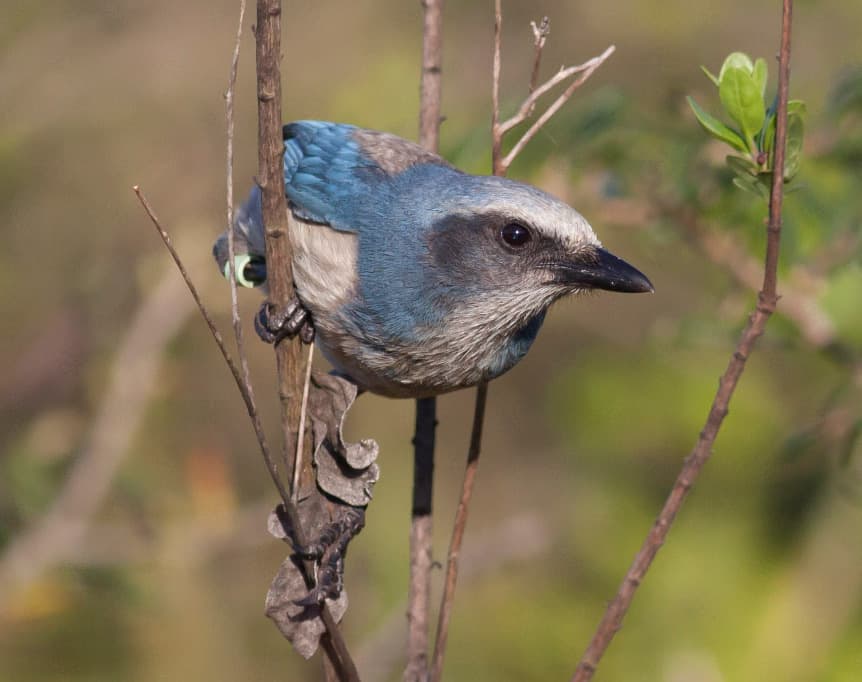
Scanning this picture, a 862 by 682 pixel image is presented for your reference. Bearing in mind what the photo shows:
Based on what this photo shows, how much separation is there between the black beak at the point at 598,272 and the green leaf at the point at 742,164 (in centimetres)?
71

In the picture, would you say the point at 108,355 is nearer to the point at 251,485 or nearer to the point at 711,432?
the point at 251,485

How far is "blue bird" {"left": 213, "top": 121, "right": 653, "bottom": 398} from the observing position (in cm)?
328

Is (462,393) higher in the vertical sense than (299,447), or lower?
lower

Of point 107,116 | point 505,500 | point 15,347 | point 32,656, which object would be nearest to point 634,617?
point 505,500

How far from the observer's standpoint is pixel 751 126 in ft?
7.98

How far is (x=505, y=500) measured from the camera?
7.07 meters

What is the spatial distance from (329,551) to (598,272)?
3.71 feet

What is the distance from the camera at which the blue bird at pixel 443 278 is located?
10.8 feet

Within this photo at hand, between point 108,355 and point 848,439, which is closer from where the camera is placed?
point 848,439

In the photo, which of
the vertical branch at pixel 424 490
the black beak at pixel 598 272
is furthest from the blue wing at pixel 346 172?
the black beak at pixel 598 272

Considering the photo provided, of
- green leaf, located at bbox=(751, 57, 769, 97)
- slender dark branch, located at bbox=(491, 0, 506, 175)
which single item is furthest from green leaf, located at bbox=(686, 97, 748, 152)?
slender dark branch, located at bbox=(491, 0, 506, 175)

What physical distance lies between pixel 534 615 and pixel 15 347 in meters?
3.16

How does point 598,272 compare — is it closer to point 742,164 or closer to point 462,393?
point 742,164

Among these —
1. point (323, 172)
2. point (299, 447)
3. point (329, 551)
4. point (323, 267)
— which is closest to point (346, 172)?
point (323, 172)
